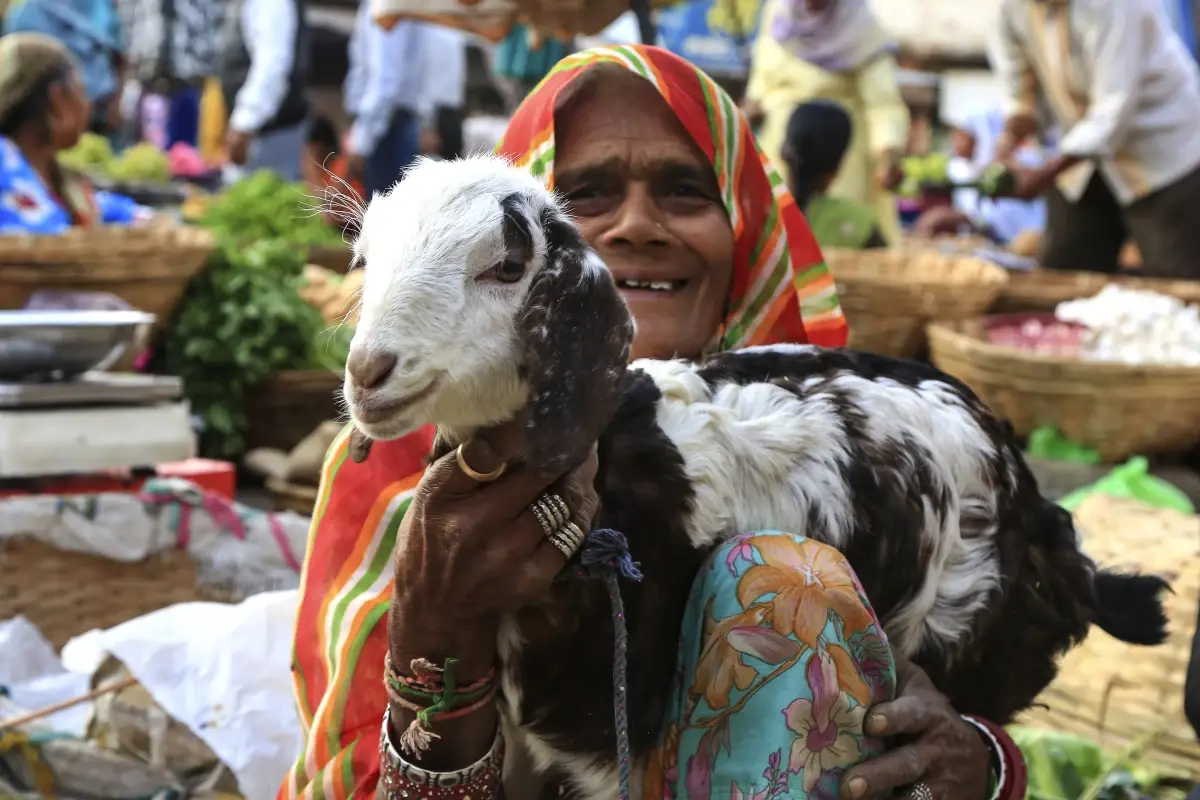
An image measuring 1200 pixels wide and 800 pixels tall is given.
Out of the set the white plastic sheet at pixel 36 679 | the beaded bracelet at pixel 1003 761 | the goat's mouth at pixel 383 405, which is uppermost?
the goat's mouth at pixel 383 405

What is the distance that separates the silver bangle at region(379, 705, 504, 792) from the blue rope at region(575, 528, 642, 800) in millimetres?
143

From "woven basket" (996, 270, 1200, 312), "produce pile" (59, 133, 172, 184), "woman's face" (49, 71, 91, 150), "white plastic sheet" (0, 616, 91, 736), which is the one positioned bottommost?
"produce pile" (59, 133, 172, 184)

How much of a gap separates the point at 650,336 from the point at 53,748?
4.70 ft

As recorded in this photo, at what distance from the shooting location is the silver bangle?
139cm

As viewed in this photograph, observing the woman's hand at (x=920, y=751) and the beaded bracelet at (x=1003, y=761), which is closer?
the woman's hand at (x=920, y=751)

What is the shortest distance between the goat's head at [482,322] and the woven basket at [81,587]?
2.28m

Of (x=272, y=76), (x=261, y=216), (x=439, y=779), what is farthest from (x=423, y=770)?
(x=272, y=76)

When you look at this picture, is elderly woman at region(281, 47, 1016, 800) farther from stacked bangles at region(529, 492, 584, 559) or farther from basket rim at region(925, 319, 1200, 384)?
basket rim at region(925, 319, 1200, 384)

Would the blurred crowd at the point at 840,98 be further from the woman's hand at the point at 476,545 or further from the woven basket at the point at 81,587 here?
the woman's hand at the point at 476,545

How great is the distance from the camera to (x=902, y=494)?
1615 mm

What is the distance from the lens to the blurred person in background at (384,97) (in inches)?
353

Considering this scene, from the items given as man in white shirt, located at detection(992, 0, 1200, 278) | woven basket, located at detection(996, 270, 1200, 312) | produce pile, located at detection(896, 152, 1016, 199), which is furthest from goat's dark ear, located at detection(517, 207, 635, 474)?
produce pile, located at detection(896, 152, 1016, 199)

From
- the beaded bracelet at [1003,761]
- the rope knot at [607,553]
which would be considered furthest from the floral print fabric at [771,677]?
the beaded bracelet at [1003,761]

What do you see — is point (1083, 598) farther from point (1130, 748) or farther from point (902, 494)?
point (1130, 748)
